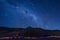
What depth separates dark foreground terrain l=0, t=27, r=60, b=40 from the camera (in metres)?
1.38

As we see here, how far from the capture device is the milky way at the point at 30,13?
1375 mm

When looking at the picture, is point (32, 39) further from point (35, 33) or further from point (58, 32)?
point (58, 32)

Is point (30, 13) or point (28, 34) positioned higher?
point (30, 13)

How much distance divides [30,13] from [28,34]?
0.21 meters

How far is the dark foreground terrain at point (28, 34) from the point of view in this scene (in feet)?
4.52

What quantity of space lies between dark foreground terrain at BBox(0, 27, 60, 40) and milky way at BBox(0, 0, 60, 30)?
0.04 metres

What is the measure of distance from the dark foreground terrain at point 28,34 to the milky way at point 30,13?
4 cm

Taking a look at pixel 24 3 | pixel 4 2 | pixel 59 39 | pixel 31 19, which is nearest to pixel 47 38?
pixel 59 39

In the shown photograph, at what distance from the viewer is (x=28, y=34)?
1402mm

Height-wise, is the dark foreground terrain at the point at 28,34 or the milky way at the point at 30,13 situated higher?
the milky way at the point at 30,13

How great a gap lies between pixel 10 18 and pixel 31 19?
205 millimetres

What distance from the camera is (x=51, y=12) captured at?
1.41 metres

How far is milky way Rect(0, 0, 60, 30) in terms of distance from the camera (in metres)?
1.38

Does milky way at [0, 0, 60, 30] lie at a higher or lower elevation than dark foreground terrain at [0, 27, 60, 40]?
higher
